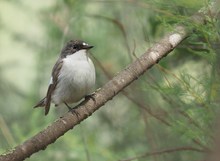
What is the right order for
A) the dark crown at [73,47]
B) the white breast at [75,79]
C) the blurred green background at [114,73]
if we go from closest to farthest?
the blurred green background at [114,73] → the white breast at [75,79] → the dark crown at [73,47]

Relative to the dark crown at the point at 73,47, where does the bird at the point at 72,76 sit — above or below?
below

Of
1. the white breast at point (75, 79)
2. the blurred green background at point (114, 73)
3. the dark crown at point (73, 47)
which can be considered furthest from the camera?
the dark crown at point (73, 47)

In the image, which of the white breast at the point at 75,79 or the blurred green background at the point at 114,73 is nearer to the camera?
the blurred green background at the point at 114,73

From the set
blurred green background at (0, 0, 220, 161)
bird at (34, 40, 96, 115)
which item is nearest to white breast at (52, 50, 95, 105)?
bird at (34, 40, 96, 115)

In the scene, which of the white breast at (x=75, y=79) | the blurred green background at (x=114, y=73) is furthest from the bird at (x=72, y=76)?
the blurred green background at (x=114, y=73)

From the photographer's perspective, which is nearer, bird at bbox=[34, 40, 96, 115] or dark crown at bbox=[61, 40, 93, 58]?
bird at bbox=[34, 40, 96, 115]

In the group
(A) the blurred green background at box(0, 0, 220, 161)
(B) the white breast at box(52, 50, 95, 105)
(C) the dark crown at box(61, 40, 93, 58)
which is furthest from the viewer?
(C) the dark crown at box(61, 40, 93, 58)

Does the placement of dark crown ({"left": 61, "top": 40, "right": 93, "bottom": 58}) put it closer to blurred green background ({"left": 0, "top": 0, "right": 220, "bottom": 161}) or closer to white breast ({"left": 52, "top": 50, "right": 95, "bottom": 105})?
white breast ({"left": 52, "top": 50, "right": 95, "bottom": 105})

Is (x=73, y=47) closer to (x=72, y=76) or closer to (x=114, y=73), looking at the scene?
(x=72, y=76)

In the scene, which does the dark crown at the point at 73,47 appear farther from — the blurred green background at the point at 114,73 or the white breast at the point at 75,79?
the blurred green background at the point at 114,73
